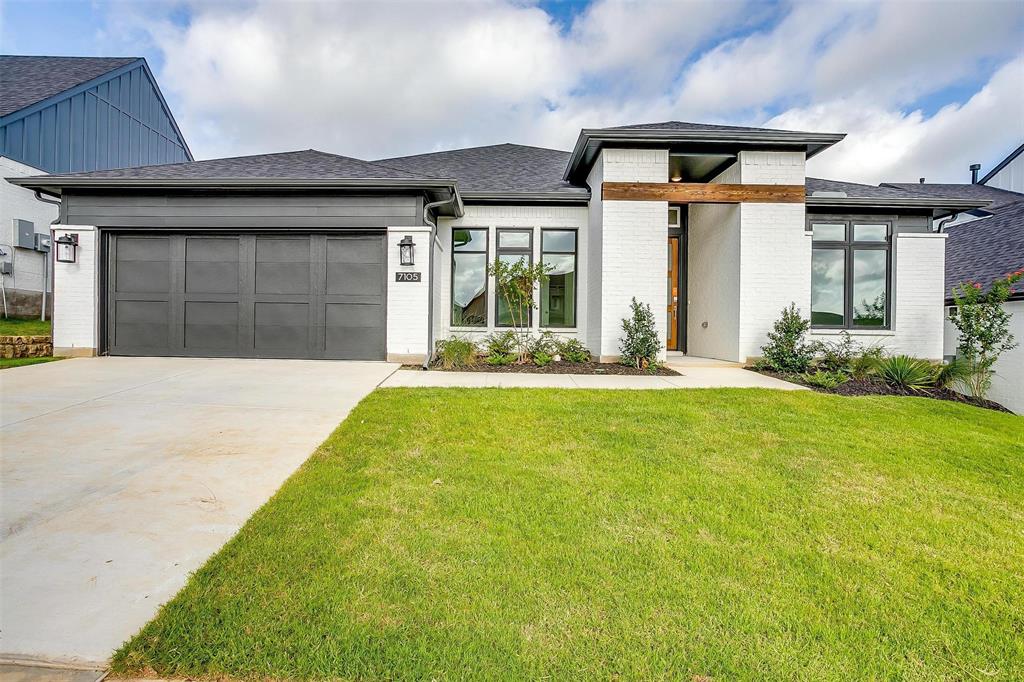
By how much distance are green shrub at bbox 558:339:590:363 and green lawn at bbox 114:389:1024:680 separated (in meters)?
4.35

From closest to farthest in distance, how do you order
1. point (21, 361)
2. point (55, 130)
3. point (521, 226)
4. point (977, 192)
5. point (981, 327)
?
1. point (21, 361)
2. point (981, 327)
3. point (521, 226)
4. point (55, 130)
5. point (977, 192)

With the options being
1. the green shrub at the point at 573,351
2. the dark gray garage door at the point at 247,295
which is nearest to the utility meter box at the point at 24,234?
the dark gray garage door at the point at 247,295

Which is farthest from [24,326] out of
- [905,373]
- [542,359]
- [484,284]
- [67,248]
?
[905,373]

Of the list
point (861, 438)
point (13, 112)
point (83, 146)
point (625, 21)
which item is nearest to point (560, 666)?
point (861, 438)

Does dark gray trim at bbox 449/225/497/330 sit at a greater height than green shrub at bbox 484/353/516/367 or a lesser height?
greater

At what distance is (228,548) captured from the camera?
2.13m

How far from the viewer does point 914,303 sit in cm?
852

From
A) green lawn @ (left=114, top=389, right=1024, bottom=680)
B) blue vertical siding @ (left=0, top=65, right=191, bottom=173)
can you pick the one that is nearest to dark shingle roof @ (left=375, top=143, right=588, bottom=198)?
green lawn @ (left=114, top=389, right=1024, bottom=680)

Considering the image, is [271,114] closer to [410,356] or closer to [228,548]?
[410,356]

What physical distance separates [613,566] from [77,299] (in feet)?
32.6

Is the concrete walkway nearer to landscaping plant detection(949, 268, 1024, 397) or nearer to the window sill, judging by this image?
the window sill

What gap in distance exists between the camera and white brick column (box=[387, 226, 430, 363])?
7.64 meters

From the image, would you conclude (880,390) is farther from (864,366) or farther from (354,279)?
(354,279)

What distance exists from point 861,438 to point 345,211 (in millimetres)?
7663
